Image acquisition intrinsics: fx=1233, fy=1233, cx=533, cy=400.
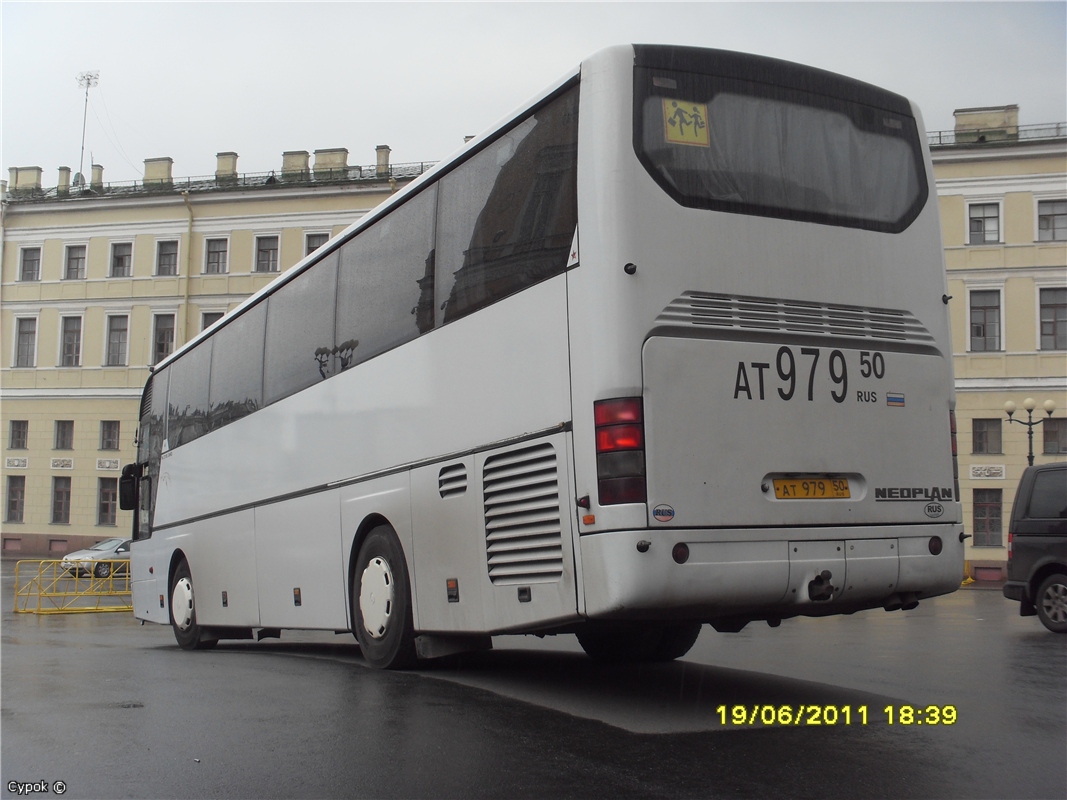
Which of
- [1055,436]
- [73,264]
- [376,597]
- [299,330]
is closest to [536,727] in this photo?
[376,597]

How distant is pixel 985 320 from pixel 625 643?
3662 centimetres

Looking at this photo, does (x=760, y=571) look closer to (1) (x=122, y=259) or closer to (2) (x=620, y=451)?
(2) (x=620, y=451)

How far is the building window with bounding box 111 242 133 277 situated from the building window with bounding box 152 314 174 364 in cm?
260

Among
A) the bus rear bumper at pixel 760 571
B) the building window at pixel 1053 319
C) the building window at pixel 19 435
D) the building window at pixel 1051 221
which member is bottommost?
the bus rear bumper at pixel 760 571

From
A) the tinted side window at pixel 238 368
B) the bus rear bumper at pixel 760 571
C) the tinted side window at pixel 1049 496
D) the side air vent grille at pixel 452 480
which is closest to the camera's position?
the bus rear bumper at pixel 760 571

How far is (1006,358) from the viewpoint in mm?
42312

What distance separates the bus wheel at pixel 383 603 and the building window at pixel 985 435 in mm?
35624

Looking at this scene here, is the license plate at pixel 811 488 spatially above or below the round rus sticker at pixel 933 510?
above

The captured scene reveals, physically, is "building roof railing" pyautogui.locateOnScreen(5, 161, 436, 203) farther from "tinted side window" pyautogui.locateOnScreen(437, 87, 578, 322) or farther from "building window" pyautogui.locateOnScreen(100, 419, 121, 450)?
"tinted side window" pyautogui.locateOnScreen(437, 87, 578, 322)

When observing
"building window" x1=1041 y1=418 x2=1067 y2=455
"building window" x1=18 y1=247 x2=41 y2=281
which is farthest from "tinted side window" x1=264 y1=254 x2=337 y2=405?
"building window" x1=18 y1=247 x2=41 y2=281

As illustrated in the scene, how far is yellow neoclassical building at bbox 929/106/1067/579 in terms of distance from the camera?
41219 mm

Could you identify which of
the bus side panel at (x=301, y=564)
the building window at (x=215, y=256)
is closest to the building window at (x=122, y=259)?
the building window at (x=215, y=256)

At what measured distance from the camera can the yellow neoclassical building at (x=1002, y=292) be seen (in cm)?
4122

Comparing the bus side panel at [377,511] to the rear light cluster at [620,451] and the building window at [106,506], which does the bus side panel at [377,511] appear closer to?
the rear light cluster at [620,451]
